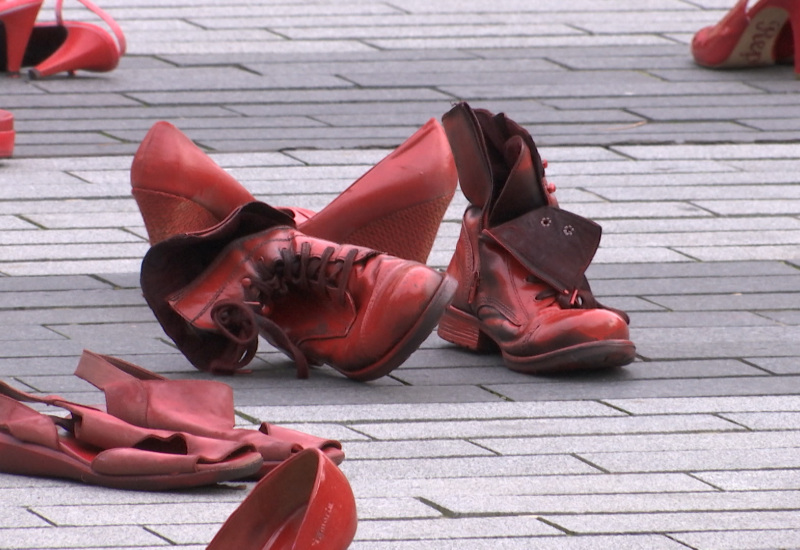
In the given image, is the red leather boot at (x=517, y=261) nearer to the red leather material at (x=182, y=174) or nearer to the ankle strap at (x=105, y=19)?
the red leather material at (x=182, y=174)

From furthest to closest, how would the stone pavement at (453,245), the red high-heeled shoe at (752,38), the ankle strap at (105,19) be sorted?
the red high-heeled shoe at (752,38)
the ankle strap at (105,19)
the stone pavement at (453,245)

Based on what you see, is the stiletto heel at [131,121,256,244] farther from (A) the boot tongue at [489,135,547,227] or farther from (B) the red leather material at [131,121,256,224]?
(A) the boot tongue at [489,135,547,227]

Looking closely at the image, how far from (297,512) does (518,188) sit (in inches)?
45.0

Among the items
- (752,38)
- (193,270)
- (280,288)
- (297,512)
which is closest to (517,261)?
(280,288)

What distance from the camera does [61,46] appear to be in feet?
15.9

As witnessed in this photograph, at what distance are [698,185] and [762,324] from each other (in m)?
1.02

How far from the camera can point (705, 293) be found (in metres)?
3.23

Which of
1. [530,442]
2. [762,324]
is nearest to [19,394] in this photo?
[530,442]

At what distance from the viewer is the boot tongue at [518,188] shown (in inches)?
111

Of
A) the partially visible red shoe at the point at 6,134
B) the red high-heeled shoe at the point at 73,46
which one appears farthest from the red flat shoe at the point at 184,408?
the red high-heeled shoe at the point at 73,46

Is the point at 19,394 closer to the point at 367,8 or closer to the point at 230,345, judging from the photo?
the point at 230,345

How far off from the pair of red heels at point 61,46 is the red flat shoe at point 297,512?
3088 mm

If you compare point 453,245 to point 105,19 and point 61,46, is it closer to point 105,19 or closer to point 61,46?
point 105,19

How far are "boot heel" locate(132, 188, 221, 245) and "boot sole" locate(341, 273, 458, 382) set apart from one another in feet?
1.57
